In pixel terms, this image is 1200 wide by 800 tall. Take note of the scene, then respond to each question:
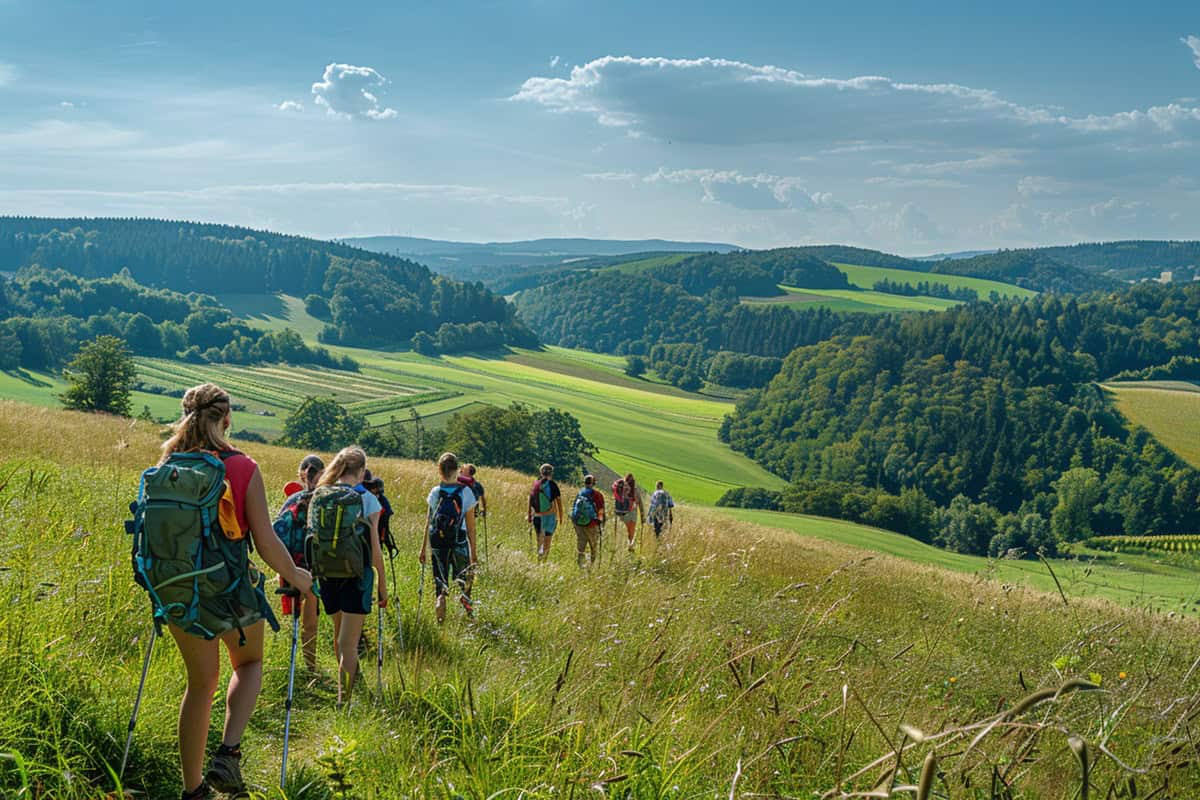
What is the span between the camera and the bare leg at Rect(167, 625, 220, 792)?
3607mm

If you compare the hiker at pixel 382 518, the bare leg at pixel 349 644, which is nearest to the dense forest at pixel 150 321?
the hiker at pixel 382 518

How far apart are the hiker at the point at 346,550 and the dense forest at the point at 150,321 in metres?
148

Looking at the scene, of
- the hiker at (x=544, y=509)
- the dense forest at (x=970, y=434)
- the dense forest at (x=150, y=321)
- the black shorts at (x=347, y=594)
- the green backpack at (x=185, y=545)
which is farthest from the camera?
the dense forest at (x=150, y=321)

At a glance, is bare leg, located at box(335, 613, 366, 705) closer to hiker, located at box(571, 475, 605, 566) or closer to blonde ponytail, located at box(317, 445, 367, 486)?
blonde ponytail, located at box(317, 445, 367, 486)

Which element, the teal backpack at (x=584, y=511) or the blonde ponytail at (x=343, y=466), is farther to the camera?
the teal backpack at (x=584, y=511)

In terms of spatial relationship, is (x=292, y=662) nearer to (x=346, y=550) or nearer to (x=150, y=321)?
(x=346, y=550)

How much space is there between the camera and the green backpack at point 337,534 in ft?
17.1

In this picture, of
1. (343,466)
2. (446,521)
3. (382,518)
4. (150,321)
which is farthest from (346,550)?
(150,321)

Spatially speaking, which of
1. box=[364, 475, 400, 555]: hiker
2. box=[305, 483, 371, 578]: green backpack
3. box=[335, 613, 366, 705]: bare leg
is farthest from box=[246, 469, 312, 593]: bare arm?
box=[364, 475, 400, 555]: hiker

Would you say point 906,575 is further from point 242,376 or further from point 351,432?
point 242,376

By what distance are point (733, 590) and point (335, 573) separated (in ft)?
15.0

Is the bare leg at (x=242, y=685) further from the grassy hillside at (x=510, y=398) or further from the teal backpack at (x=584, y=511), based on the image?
the grassy hillside at (x=510, y=398)

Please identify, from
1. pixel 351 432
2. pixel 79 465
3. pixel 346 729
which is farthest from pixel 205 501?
pixel 351 432

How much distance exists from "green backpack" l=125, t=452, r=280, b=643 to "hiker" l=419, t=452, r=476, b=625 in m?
3.83
